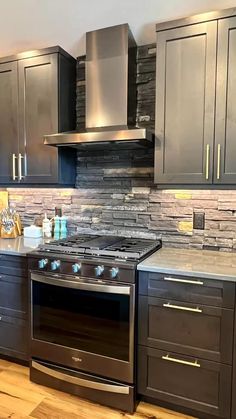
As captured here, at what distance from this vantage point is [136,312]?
186cm

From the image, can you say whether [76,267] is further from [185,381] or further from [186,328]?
[185,381]

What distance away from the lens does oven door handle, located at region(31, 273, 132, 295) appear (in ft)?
6.03

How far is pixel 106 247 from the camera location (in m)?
2.13

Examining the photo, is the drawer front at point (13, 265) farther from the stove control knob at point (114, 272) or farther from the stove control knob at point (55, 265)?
the stove control knob at point (114, 272)

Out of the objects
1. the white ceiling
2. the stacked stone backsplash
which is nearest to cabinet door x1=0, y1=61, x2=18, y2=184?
the white ceiling

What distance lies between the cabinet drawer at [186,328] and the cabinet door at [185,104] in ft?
2.72

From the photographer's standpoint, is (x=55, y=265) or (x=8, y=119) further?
(x=8, y=119)

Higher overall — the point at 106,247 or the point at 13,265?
the point at 106,247

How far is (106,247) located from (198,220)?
77cm

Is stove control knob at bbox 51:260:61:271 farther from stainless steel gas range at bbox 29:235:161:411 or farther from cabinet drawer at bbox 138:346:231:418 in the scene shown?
cabinet drawer at bbox 138:346:231:418

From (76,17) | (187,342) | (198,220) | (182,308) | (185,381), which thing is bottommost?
(185,381)

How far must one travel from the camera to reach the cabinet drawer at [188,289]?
1684mm

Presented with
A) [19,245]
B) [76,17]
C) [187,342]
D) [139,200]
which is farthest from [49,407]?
[76,17]

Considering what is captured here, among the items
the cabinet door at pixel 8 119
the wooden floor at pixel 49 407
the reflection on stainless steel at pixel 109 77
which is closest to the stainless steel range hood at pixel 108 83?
the reflection on stainless steel at pixel 109 77
